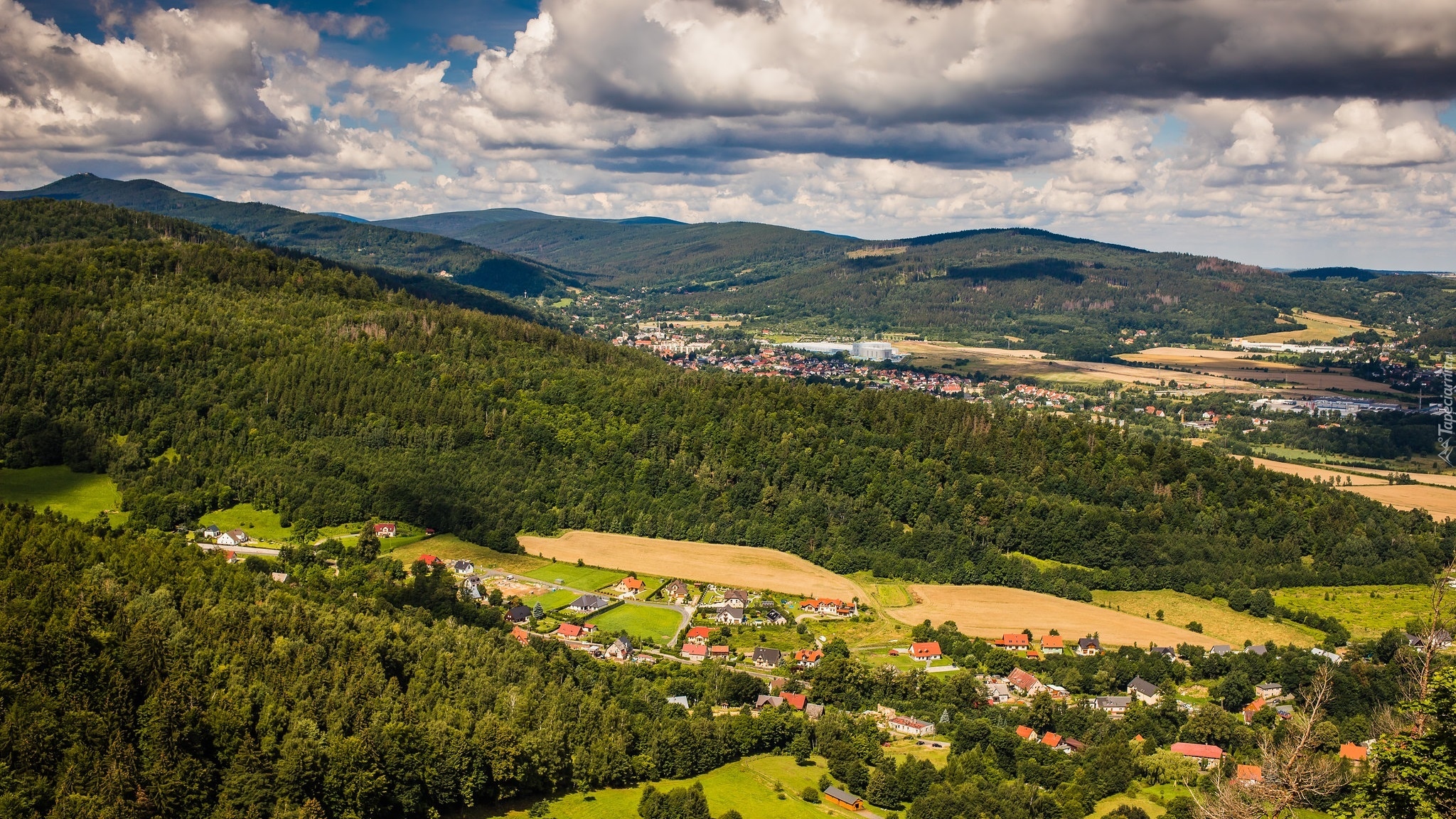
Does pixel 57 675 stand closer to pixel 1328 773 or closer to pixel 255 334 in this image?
pixel 1328 773

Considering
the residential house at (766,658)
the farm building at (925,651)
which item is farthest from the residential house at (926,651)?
the residential house at (766,658)

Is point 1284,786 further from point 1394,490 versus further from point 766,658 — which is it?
point 1394,490

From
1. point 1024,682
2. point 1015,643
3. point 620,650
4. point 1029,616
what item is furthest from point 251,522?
point 1029,616

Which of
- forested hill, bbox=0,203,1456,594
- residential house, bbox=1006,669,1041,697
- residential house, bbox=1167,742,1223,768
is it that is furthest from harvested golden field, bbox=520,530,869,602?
residential house, bbox=1167,742,1223,768

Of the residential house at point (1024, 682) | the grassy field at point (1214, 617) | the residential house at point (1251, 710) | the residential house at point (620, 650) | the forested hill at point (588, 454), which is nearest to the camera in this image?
the residential house at point (1251, 710)

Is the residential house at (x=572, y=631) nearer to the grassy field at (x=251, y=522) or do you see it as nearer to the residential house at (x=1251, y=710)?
the grassy field at (x=251, y=522)

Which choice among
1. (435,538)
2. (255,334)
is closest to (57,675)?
(435,538)
